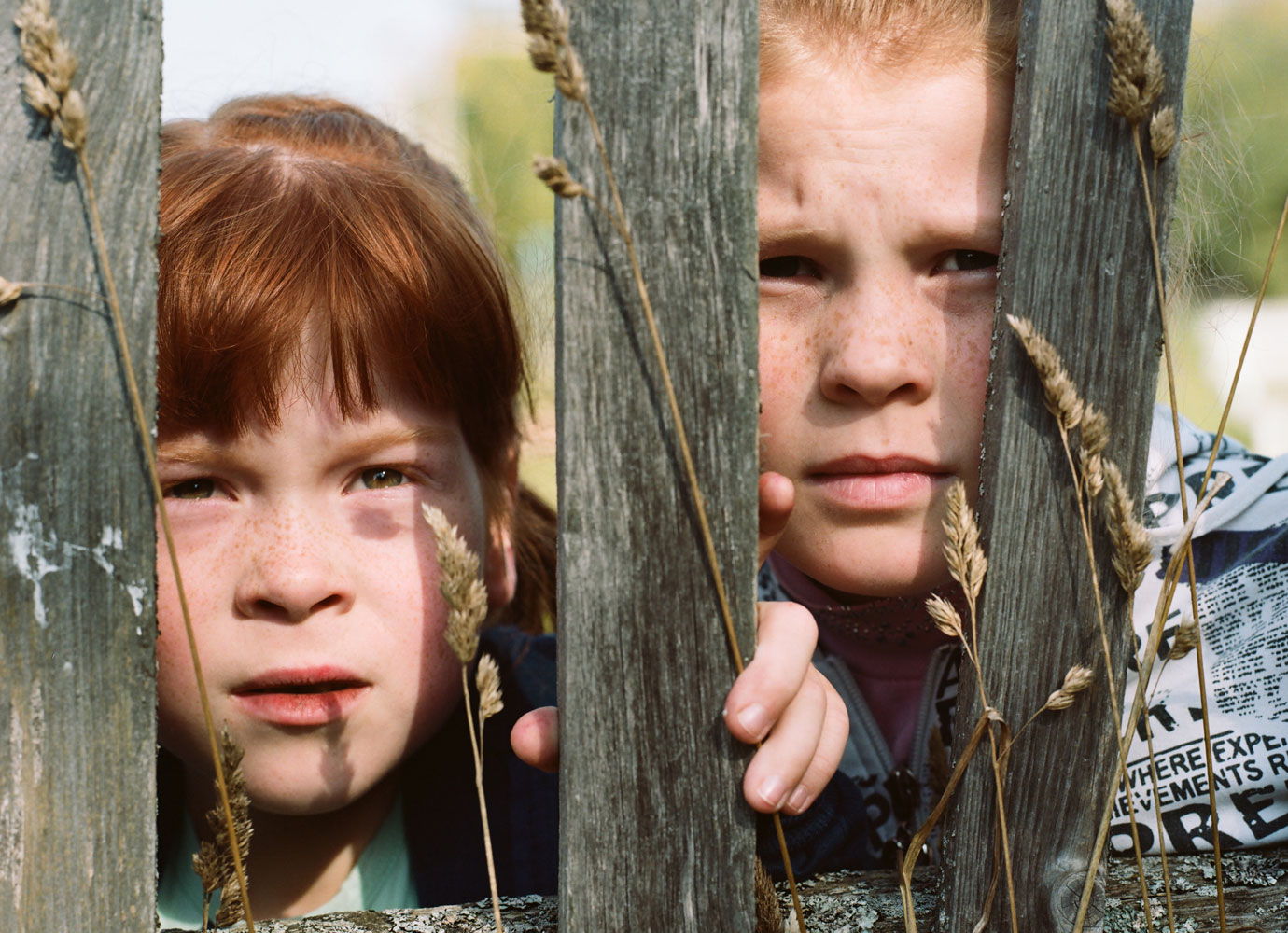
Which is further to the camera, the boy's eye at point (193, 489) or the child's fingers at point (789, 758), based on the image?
the boy's eye at point (193, 489)

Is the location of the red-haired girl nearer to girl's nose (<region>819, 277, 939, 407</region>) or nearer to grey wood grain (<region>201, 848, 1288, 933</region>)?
grey wood grain (<region>201, 848, 1288, 933</region>)

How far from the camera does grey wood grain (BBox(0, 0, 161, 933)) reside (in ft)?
3.94

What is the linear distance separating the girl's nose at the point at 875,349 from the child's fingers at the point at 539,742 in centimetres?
75

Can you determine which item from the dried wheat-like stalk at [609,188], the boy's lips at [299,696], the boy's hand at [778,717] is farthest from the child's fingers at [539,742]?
the boy's lips at [299,696]

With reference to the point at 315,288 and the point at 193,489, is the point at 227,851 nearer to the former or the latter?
the point at 193,489

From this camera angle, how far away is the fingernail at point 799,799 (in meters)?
1.43

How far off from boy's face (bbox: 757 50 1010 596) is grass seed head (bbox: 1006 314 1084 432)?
0.33 m

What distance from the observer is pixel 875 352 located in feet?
5.45

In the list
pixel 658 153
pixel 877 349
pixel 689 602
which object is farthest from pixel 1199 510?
pixel 658 153

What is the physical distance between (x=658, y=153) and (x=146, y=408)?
0.73 meters

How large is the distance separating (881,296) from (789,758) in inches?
32.8

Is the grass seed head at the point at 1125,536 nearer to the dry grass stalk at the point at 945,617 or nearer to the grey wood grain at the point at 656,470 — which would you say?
the dry grass stalk at the point at 945,617

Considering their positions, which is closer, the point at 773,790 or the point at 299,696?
the point at 773,790

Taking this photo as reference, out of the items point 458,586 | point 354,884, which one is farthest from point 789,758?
point 354,884
